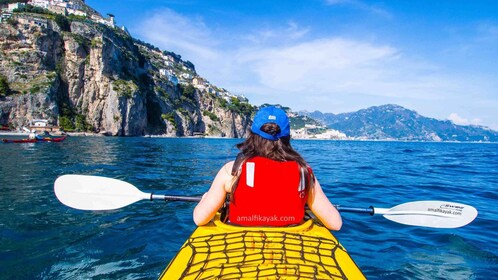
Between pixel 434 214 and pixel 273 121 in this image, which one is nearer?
pixel 273 121

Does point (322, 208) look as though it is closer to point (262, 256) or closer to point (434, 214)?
point (262, 256)

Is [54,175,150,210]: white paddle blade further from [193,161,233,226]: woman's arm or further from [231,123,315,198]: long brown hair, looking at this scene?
[231,123,315,198]: long brown hair

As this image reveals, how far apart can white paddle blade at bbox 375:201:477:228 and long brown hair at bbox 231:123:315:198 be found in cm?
241

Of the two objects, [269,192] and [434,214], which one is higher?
[269,192]

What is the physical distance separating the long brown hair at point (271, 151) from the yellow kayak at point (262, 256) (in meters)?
0.46

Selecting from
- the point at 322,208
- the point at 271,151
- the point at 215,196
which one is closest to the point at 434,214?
the point at 322,208

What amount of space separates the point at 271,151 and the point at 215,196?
703 mm

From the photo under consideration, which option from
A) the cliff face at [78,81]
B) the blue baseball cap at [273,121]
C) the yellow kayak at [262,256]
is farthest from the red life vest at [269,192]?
the cliff face at [78,81]

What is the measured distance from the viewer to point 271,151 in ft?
8.98

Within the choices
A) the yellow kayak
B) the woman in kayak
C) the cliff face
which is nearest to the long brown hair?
the woman in kayak

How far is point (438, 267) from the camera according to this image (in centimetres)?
436

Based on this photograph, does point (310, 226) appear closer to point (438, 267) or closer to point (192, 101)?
point (438, 267)

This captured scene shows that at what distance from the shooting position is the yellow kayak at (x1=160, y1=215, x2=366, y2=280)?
2.20 m

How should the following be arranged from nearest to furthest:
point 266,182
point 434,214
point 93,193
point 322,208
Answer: point 266,182
point 322,208
point 434,214
point 93,193
